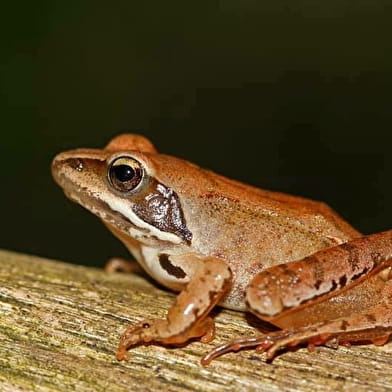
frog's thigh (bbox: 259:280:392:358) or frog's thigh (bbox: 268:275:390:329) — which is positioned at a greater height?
frog's thigh (bbox: 268:275:390:329)

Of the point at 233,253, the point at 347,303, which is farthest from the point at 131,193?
the point at 347,303

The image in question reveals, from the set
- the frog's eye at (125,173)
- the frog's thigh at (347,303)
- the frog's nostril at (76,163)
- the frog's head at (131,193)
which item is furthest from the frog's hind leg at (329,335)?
the frog's nostril at (76,163)

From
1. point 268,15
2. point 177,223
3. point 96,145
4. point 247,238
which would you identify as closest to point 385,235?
point 247,238

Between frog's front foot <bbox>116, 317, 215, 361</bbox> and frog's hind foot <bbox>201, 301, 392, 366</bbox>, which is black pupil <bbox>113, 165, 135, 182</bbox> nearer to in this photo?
frog's front foot <bbox>116, 317, 215, 361</bbox>

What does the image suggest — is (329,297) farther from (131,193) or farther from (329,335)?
(131,193)

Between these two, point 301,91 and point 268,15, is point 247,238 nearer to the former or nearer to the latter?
point 301,91

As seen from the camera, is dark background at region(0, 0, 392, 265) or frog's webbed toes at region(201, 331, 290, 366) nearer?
frog's webbed toes at region(201, 331, 290, 366)

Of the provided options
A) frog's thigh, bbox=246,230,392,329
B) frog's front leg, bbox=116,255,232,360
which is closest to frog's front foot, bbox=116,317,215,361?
frog's front leg, bbox=116,255,232,360

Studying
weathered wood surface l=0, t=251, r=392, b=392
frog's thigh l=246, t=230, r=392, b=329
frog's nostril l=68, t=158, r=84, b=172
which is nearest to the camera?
weathered wood surface l=0, t=251, r=392, b=392

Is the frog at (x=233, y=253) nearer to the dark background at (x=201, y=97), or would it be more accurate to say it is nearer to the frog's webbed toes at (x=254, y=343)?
the frog's webbed toes at (x=254, y=343)
